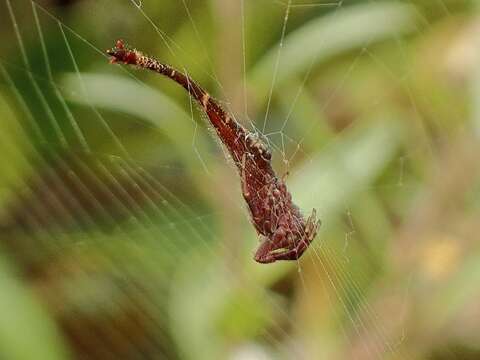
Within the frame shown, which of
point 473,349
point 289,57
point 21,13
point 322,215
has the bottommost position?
point 473,349

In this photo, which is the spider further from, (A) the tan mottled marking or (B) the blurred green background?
(B) the blurred green background

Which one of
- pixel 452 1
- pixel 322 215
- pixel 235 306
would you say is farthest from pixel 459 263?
pixel 452 1

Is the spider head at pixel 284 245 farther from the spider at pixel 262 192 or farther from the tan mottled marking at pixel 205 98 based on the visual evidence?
the tan mottled marking at pixel 205 98

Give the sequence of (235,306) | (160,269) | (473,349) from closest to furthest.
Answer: (235,306)
(160,269)
(473,349)

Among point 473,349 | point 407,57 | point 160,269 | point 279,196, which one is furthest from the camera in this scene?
point 407,57

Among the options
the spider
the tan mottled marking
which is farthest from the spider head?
the tan mottled marking

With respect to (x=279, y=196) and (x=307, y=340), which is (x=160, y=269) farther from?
(x=279, y=196)
